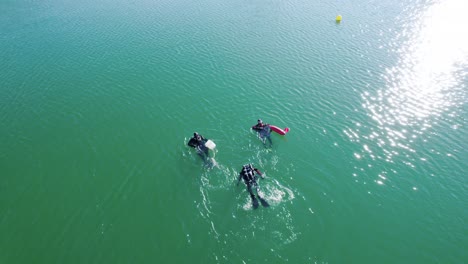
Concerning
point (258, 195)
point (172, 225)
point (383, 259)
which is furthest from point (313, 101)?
point (172, 225)

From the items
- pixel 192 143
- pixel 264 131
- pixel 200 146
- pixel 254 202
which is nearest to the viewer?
pixel 254 202

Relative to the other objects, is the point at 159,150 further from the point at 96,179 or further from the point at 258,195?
the point at 258,195

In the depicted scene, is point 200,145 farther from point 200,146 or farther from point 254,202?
point 254,202

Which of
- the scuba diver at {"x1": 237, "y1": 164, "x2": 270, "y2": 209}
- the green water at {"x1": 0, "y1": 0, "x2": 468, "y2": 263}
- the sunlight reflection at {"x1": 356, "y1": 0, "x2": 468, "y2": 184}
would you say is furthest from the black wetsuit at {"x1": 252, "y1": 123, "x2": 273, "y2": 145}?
the sunlight reflection at {"x1": 356, "y1": 0, "x2": 468, "y2": 184}

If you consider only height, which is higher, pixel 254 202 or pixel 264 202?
pixel 264 202

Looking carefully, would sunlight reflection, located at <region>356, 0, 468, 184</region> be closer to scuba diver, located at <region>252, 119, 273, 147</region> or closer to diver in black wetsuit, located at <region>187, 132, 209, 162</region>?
scuba diver, located at <region>252, 119, 273, 147</region>

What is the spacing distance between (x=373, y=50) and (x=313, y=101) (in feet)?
54.5

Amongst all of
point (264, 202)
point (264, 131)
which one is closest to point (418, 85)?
point (264, 131)

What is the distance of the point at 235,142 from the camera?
2491cm

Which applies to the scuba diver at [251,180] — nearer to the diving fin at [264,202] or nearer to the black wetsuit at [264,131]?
the diving fin at [264,202]

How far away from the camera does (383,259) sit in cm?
1727

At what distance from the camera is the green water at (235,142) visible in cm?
1827

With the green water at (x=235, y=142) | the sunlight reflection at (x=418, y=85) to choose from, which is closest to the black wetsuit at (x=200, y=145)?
the green water at (x=235, y=142)

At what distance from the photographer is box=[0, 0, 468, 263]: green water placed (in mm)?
18266
